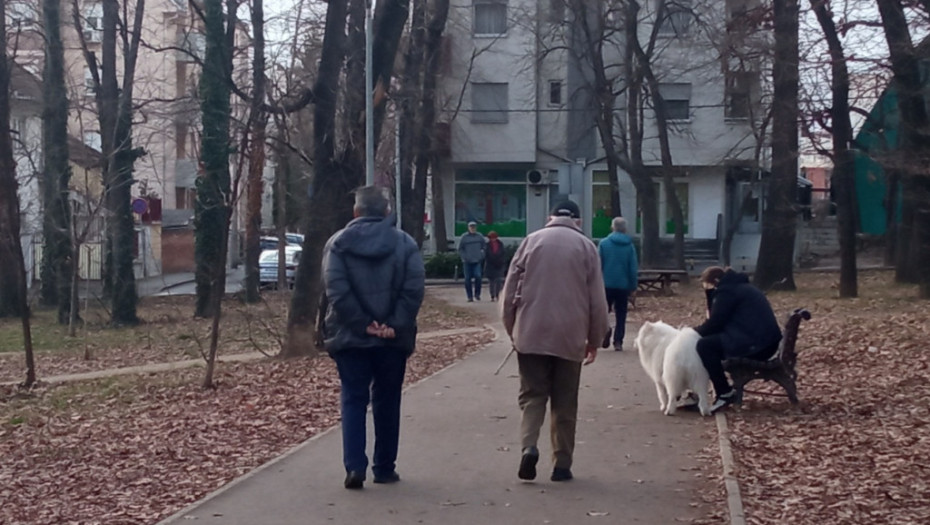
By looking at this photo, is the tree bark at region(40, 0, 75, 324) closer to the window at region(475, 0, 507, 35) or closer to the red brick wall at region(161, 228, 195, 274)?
the window at region(475, 0, 507, 35)

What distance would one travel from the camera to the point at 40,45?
→ 38.4 meters

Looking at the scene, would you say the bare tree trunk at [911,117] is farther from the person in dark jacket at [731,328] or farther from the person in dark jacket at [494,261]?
the person in dark jacket at [494,261]

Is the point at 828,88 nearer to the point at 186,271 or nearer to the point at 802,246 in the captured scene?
the point at 802,246

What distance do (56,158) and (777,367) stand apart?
25.3m

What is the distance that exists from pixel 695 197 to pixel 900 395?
3992 cm

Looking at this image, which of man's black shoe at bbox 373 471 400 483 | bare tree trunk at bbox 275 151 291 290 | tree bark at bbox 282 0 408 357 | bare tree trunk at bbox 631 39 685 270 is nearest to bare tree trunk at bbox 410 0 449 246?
bare tree trunk at bbox 275 151 291 290

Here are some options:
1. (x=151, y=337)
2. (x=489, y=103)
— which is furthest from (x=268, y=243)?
(x=151, y=337)

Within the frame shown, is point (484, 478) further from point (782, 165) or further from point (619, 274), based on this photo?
point (782, 165)

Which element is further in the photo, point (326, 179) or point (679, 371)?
point (326, 179)

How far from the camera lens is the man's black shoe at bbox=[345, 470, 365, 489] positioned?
8344mm

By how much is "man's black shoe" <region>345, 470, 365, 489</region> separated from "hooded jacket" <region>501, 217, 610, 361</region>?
1.33 meters

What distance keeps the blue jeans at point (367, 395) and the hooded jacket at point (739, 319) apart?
4.16 meters

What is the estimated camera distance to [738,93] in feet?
136

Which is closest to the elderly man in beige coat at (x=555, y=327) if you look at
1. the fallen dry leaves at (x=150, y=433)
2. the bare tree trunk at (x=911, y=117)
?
the fallen dry leaves at (x=150, y=433)
